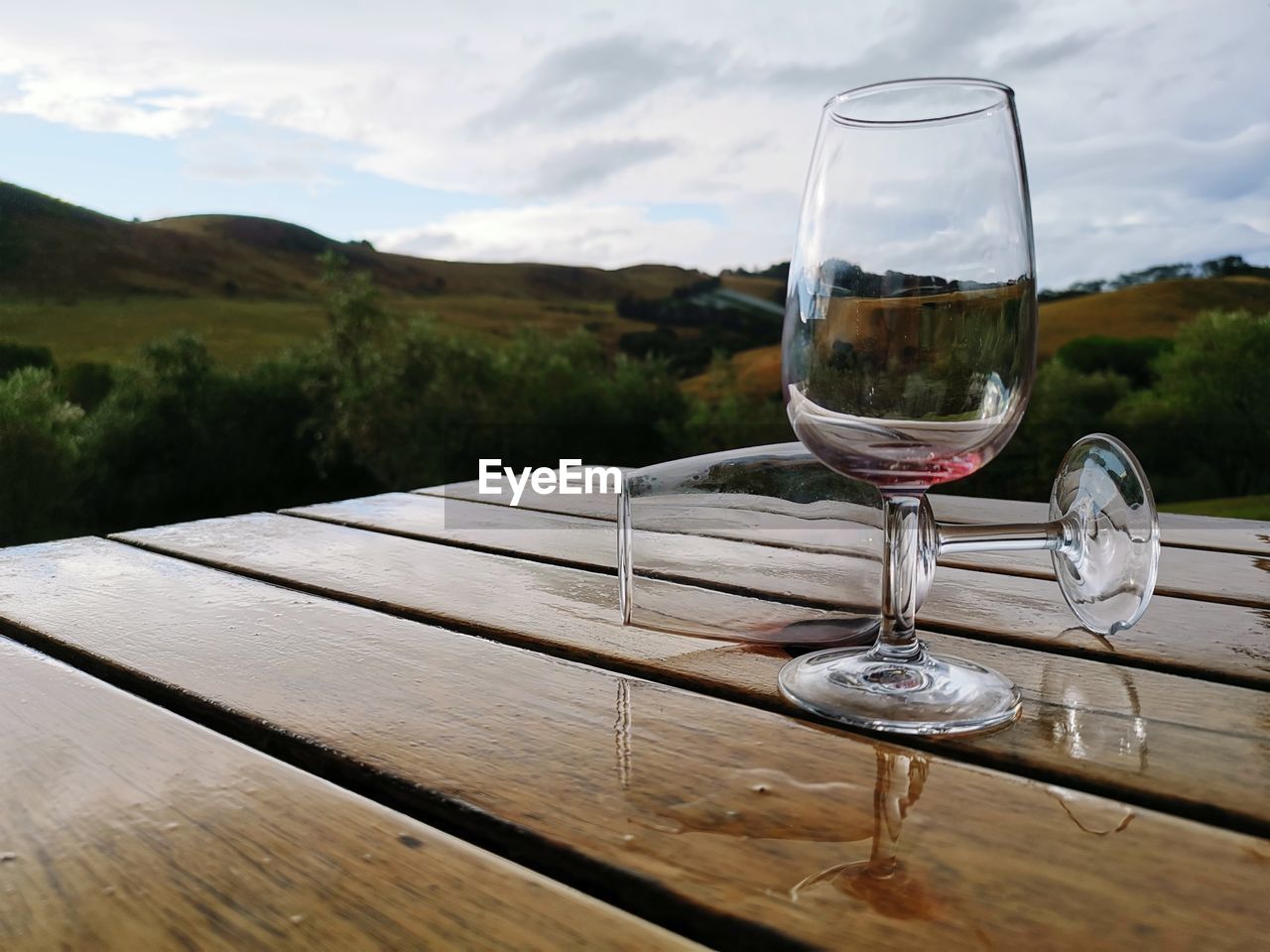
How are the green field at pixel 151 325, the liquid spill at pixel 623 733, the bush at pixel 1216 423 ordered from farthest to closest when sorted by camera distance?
the bush at pixel 1216 423 → the green field at pixel 151 325 → the liquid spill at pixel 623 733

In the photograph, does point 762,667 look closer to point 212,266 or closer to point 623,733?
point 623,733

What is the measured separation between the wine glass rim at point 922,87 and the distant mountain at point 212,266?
2779mm

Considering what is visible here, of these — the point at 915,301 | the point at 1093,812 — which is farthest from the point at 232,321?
the point at 1093,812

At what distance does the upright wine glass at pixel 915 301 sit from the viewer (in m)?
0.46

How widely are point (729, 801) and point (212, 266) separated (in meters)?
3.29

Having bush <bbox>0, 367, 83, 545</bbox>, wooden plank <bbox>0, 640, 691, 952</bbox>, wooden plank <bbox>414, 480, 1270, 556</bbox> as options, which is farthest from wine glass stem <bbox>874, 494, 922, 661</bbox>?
bush <bbox>0, 367, 83, 545</bbox>

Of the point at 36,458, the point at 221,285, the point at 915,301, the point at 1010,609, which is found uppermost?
the point at 221,285

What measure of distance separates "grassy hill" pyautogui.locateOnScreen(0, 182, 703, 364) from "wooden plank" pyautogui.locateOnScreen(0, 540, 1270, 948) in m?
A: 2.55

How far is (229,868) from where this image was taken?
1.11 ft

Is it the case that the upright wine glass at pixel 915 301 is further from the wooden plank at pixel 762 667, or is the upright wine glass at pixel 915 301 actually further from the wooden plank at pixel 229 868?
the wooden plank at pixel 229 868

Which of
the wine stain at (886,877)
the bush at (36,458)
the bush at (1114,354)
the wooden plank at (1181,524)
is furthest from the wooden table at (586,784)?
the bush at (1114,354)

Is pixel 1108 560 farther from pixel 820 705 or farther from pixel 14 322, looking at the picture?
pixel 14 322

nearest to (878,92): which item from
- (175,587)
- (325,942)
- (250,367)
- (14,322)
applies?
(325,942)

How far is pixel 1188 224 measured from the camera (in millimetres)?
3209
